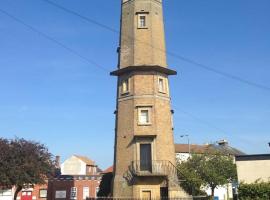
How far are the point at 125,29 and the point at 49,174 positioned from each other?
22313 millimetres

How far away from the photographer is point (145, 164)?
92.0 feet

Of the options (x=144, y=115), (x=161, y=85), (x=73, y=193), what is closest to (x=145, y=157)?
(x=144, y=115)

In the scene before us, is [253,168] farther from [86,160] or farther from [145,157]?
[86,160]

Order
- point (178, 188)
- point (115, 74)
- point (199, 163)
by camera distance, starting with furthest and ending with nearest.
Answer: point (199, 163), point (115, 74), point (178, 188)

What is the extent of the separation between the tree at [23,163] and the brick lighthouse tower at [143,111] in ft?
54.9

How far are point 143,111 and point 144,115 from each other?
0.32 m

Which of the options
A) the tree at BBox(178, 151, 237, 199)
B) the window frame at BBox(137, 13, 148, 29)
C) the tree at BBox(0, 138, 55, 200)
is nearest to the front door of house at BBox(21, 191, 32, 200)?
the tree at BBox(0, 138, 55, 200)

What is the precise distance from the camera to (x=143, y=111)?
95.4 feet

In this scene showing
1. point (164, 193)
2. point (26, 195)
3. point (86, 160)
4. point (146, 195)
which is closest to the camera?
point (146, 195)

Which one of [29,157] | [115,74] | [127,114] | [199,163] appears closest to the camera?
[127,114]

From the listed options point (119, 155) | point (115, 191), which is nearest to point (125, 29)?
point (119, 155)

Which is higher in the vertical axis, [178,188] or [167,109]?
[167,109]

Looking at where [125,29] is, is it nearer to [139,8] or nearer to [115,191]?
[139,8]

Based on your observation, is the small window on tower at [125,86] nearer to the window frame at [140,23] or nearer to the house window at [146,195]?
the window frame at [140,23]
